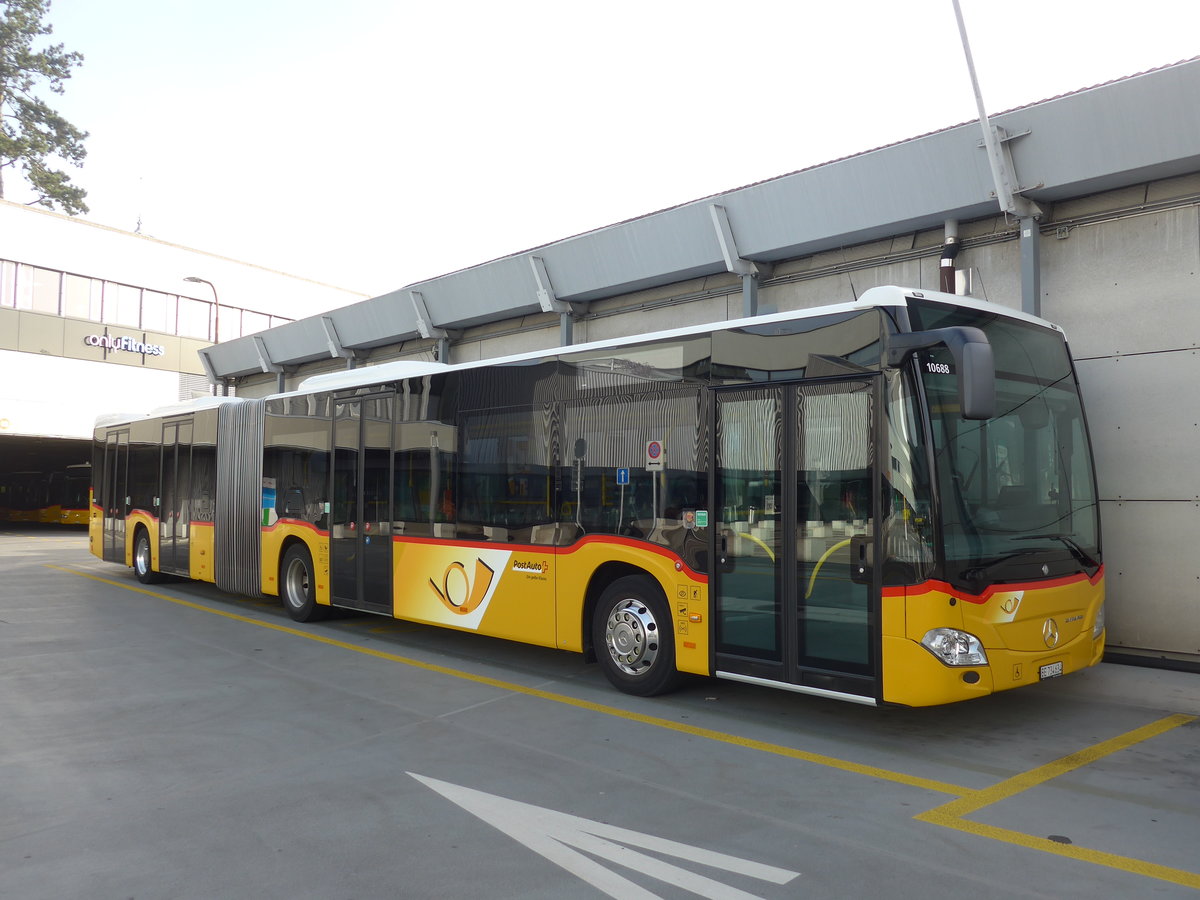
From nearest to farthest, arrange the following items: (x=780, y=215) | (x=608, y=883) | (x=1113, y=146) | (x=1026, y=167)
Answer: (x=608, y=883) < (x=1113, y=146) < (x=1026, y=167) < (x=780, y=215)

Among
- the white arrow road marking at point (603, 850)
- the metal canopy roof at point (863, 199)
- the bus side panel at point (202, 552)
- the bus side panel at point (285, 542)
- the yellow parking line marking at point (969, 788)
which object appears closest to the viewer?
the white arrow road marking at point (603, 850)

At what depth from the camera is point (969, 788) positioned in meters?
5.21

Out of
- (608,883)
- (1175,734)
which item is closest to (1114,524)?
(1175,734)

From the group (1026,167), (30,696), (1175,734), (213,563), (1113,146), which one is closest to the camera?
(1175,734)

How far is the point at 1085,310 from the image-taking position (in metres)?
9.21

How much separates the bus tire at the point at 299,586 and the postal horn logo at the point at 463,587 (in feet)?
9.09

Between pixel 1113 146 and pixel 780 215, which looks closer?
pixel 1113 146

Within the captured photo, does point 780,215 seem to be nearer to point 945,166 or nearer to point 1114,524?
point 945,166

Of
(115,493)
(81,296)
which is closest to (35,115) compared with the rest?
(81,296)

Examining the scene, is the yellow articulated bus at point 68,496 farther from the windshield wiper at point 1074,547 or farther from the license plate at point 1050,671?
the license plate at point 1050,671

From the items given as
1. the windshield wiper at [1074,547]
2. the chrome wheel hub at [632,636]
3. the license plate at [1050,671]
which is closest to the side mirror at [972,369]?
the windshield wiper at [1074,547]

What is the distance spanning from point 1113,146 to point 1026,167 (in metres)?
0.81

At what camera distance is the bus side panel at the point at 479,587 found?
26.9 feet

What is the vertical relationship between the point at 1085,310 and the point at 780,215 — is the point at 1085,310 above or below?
below
